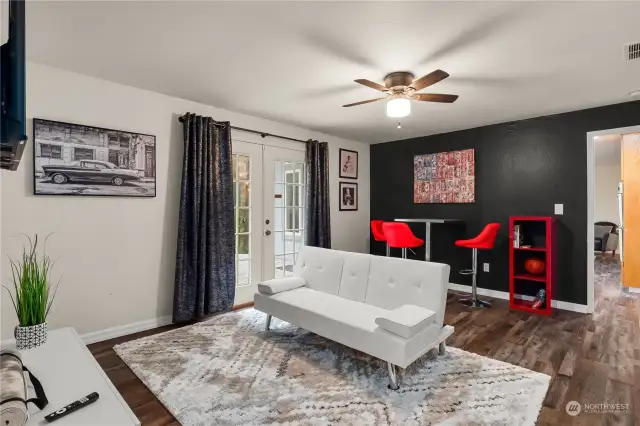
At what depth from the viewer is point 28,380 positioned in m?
1.31

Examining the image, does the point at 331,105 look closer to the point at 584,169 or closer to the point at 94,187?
the point at 94,187

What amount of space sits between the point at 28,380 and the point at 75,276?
1851 millimetres

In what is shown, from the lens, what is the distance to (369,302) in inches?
111

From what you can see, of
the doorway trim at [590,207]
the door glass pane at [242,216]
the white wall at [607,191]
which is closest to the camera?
the doorway trim at [590,207]

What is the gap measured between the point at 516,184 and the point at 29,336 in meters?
4.92

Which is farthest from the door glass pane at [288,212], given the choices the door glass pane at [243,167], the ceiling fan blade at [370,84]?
the ceiling fan blade at [370,84]

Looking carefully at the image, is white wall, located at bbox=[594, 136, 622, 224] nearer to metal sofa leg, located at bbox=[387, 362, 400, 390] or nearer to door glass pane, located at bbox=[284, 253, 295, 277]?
door glass pane, located at bbox=[284, 253, 295, 277]

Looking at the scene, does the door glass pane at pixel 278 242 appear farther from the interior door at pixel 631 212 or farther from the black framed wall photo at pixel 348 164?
the interior door at pixel 631 212

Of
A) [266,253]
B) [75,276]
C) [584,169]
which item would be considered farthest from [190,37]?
[584,169]

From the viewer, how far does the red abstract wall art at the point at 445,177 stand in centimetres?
470

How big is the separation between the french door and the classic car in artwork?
1.22 meters

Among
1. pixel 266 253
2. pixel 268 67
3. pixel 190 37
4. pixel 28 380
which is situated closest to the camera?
pixel 28 380

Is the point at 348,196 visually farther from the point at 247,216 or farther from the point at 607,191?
the point at 607,191

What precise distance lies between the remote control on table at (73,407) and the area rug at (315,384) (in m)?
0.78
